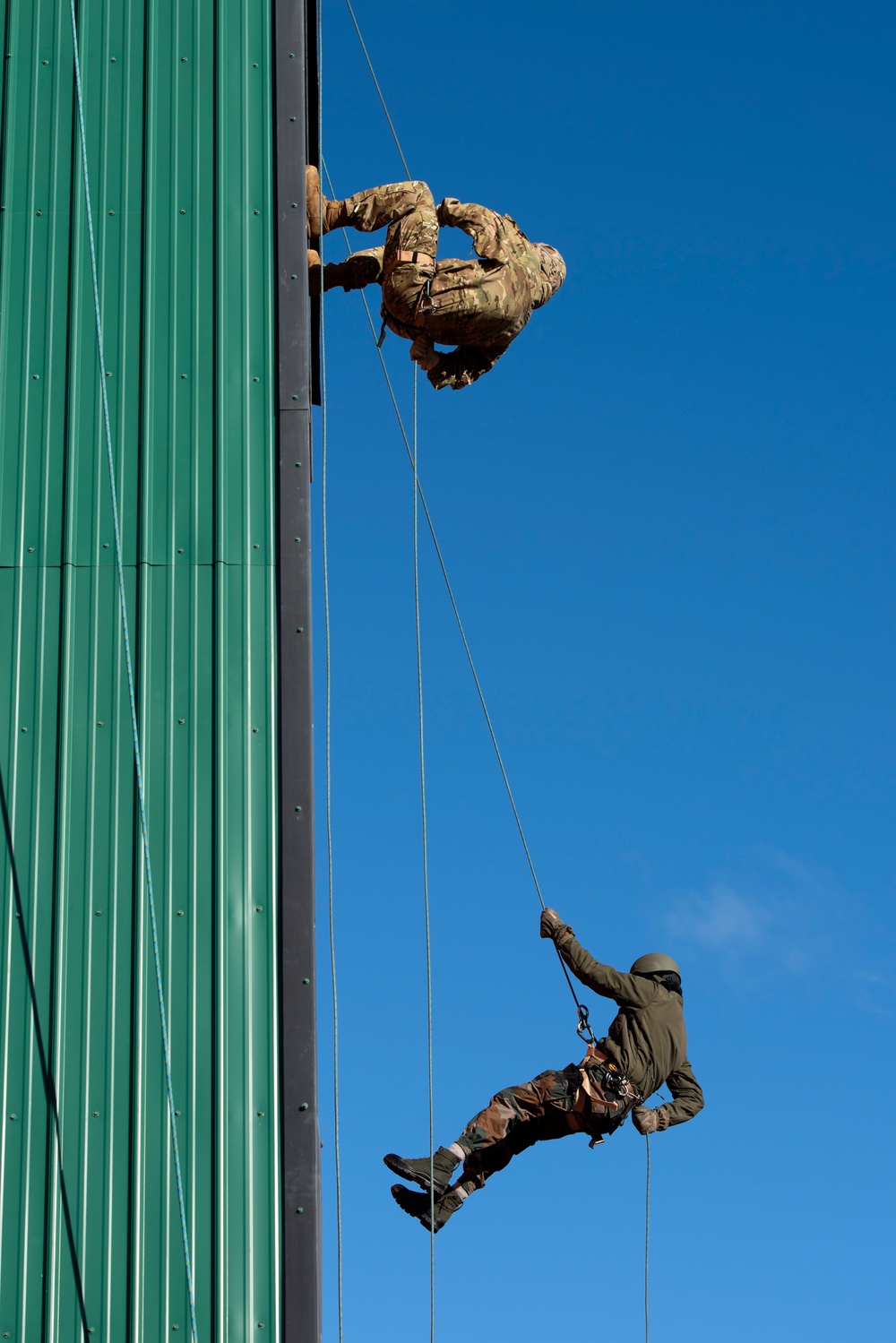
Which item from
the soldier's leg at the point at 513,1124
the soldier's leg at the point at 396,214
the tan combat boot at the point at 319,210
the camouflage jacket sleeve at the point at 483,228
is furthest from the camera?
the soldier's leg at the point at 513,1124

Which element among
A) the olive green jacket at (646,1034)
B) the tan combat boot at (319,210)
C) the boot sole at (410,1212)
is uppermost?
the tan combat boot at (319,210)

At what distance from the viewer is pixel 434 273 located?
10.5m

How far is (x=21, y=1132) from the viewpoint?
784cm

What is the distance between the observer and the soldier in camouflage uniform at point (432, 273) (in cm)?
1045

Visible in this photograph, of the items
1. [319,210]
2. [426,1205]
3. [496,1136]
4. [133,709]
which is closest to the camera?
[133,709]

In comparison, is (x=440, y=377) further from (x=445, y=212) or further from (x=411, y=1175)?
(x=411, y=1175)

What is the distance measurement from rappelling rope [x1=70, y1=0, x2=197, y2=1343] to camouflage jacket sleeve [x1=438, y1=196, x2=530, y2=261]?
2405mm

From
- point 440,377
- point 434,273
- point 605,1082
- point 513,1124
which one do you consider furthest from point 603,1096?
point 434,273

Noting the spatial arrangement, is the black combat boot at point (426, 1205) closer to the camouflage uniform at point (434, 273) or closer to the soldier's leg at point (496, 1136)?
the soldier's leg at point (496, 1136)

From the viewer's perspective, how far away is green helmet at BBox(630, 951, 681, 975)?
11.9 metres

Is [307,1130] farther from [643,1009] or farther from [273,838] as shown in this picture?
[643,1009]

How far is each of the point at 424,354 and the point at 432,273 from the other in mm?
526

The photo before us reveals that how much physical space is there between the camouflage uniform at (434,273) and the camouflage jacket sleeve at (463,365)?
0.05ft

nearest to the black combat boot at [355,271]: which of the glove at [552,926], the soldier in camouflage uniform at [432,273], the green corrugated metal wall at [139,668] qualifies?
the soldier in camouflage uniform at [432,273]
